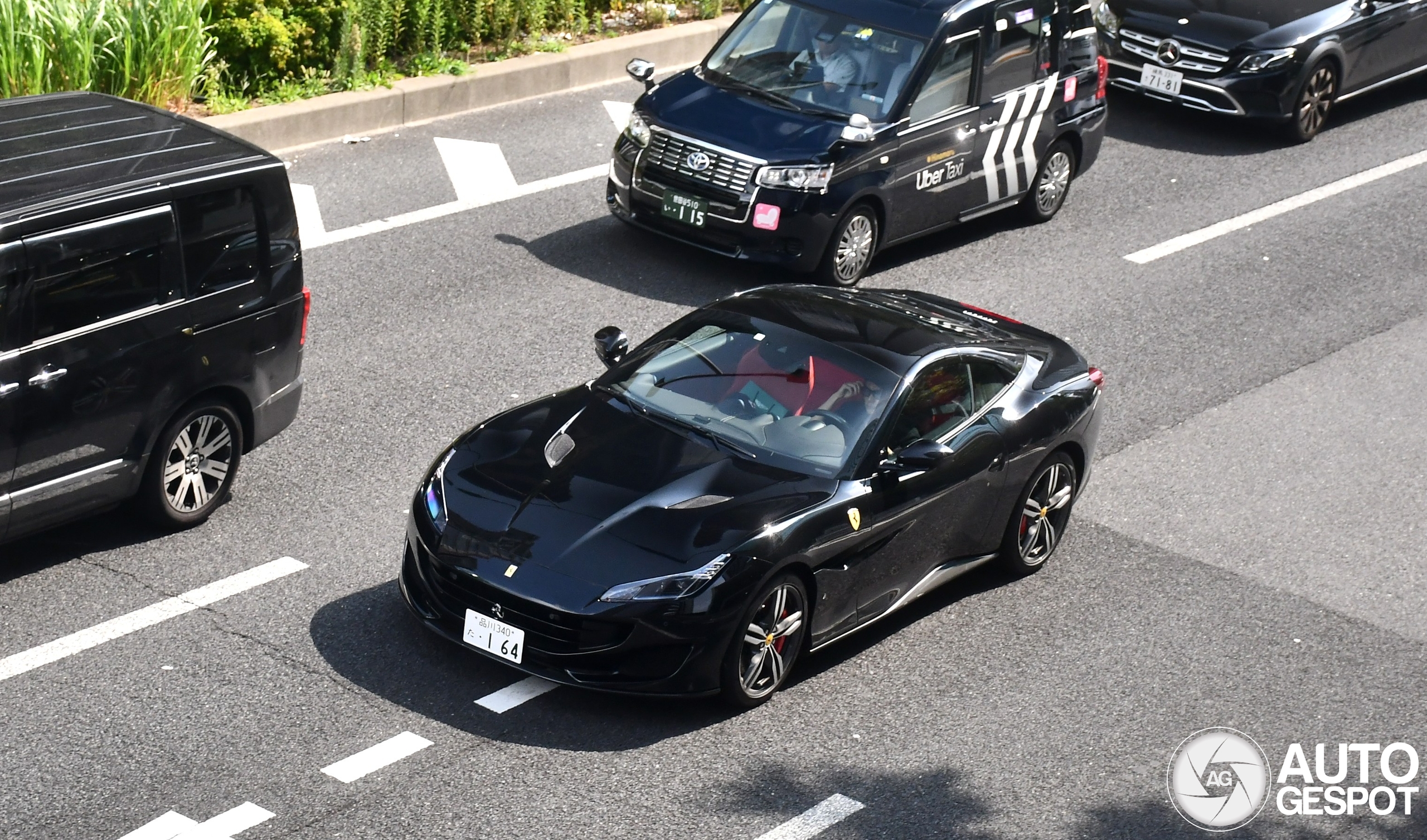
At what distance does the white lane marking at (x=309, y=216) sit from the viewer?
12.4 m

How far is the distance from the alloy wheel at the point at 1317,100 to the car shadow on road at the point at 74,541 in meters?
11.7

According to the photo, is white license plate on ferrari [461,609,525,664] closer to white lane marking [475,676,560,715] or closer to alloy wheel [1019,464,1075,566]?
white lane marking [475,676,560,715]

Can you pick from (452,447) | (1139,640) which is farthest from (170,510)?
(1139,640)

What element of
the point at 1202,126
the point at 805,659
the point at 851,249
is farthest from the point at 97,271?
the point at 1202,126

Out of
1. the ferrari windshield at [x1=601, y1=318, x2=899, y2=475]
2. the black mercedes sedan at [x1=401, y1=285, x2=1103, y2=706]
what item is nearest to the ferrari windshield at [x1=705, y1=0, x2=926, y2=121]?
the black mercedes sedan at [x1=401, y1=285, x2=1103, y2=706]

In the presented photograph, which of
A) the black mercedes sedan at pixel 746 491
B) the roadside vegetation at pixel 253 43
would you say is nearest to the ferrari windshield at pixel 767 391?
the black mercedes sedan at pixel 746 491

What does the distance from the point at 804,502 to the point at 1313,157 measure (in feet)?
34.1

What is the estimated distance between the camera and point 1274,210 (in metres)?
14.8

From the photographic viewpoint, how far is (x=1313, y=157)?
53.1 ft

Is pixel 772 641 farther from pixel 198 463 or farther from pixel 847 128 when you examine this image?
pixel 847 128

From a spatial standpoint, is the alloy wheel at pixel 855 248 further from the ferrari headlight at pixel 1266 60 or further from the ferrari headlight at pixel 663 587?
the ferrari headlight at pixel 663 587

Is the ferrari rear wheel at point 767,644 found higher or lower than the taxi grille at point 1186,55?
lower

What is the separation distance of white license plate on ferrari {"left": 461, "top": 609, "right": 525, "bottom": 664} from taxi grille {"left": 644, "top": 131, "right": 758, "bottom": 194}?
553 centimetres

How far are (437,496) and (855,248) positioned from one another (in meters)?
5.62
